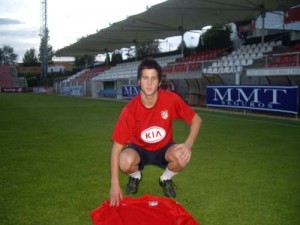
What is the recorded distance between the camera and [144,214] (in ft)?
11.7

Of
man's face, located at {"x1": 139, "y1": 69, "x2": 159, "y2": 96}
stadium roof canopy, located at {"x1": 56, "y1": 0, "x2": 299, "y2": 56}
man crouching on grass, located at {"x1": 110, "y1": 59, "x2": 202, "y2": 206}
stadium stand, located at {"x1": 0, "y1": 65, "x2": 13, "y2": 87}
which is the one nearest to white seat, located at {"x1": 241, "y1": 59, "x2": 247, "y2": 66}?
stadium roof canopy, located at {"x1": 56, "y1": 0, "x2": 299, "y2": 56}

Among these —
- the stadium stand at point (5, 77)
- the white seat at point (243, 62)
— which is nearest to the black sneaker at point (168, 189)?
the white seat at point (243, 62)

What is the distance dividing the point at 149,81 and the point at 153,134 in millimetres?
749

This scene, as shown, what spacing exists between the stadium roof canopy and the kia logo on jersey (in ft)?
65.0

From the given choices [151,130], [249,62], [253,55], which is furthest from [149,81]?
[253,55]

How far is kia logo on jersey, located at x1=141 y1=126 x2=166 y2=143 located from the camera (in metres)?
4.58

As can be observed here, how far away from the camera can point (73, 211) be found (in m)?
4.16

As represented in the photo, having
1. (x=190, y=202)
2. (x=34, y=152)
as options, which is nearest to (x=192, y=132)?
(x=190, y=202)

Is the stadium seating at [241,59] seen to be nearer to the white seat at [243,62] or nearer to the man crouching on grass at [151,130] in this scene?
the white seat at [243,62]

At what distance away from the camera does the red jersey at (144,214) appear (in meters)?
3.44

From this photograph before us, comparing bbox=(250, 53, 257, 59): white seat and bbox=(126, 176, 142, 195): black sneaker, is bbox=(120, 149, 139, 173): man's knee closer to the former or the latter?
bbox=(126, 176, 142, 195): black sneaker

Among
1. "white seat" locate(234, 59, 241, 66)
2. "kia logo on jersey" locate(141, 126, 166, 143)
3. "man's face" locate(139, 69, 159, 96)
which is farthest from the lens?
"white seat" locate(234, 59, 241, 66)

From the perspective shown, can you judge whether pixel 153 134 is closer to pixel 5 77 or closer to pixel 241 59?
pixel 241 59

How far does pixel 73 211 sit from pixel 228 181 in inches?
91.0
